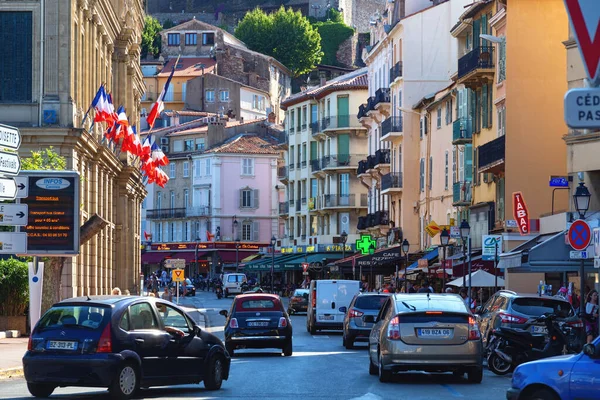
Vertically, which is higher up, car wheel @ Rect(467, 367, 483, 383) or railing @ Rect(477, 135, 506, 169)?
railing @ Rect(477, 135, 506, 169)

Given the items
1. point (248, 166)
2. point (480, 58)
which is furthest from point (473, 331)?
point (248, 166)

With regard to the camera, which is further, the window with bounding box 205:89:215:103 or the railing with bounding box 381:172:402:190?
the window with bounding box 205:89:215:103

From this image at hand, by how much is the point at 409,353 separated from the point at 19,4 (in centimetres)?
2658

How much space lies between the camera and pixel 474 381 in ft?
72.7

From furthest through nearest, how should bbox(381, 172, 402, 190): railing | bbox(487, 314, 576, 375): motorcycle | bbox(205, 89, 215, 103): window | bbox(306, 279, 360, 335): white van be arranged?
bbox(205, 89, 215, 103): window, bbox(381, 172, 402, 190): railing, bbox(306, 279, 360, 335): white van, bbox(487, 314, 576, 375): motorcycle

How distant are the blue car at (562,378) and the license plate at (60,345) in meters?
6.38

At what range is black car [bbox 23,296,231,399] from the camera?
17547 mm

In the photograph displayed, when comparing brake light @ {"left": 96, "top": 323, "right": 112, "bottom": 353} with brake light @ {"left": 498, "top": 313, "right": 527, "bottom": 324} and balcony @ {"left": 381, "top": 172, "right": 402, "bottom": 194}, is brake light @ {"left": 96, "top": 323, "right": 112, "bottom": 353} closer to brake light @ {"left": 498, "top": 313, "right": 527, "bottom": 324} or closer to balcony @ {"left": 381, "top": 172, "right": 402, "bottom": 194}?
brake light @ {"left": 498, "top": 313, "right": 527, "bottom": 324}

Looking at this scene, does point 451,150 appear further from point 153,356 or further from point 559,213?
point 153,356

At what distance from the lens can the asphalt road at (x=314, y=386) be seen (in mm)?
19172

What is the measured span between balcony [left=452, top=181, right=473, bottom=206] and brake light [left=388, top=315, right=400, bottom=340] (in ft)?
115

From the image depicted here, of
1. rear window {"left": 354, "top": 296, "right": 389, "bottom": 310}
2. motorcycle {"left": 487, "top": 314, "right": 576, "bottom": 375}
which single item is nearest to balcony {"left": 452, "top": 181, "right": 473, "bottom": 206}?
rear window {"left": 354, "top": 296, "right": 389, "bottom": 310}

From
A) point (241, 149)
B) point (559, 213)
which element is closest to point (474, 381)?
point (559, 213)

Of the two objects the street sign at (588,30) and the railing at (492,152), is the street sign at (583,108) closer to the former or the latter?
the street sign at (588,30)
